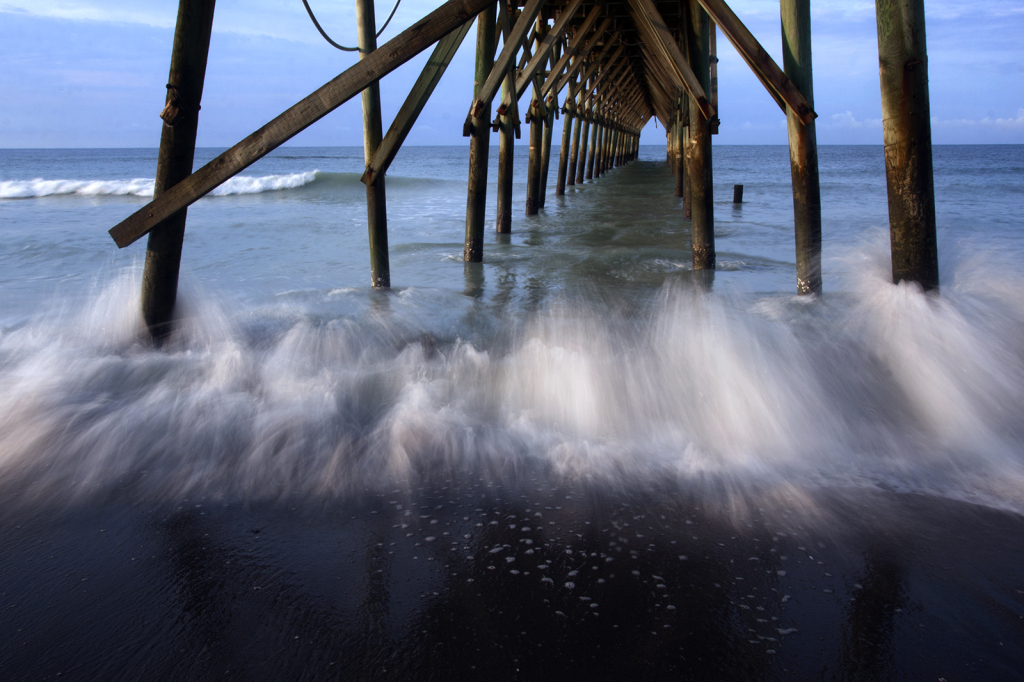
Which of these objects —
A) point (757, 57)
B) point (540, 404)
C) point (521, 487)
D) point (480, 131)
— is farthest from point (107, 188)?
point (521, 487)

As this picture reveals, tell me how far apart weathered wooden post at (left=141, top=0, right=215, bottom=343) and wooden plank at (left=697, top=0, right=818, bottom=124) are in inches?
110

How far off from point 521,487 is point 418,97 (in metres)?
2.80

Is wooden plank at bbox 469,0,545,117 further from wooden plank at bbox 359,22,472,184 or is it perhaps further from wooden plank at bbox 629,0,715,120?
wooden plank at bbox 629,0,715,120

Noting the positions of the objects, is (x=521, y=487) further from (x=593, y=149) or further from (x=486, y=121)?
(x=593, y=149)

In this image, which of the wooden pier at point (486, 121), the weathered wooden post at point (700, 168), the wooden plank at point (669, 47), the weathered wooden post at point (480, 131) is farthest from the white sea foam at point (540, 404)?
the weathered wooden post at point (480, 131)

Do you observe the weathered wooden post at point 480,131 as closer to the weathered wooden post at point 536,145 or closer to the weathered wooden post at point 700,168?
the weathered wooden post at point 700,168

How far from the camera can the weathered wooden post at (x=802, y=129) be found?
405cm

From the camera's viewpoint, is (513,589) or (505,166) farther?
(505,166)

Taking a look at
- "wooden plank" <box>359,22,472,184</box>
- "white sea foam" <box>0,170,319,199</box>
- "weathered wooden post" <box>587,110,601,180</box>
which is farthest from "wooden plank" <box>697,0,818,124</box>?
"white sea foam" <box>0,170,319,199</box>

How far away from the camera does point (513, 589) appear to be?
1654 mm

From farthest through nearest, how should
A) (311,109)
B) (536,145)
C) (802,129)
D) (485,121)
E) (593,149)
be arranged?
(593,149)
(536,145)
(485,121)
(802,129)
(311,109)

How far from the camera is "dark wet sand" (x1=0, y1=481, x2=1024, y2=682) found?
4.63ft

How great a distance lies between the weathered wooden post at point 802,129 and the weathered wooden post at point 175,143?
130 inches

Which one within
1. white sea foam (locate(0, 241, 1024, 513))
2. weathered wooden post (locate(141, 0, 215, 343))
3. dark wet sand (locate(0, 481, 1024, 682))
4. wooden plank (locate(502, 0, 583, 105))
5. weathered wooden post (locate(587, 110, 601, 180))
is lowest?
dark wet sand (locate(0, 481, 1024, 682))
